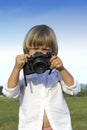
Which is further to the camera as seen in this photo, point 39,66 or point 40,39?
point 40,39

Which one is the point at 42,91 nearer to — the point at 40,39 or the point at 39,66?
the point at 39,66

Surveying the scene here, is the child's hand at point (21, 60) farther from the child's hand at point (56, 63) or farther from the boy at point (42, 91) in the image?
the child's hand at point (56, 63)

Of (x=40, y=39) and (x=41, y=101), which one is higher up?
(x=40, y=39)

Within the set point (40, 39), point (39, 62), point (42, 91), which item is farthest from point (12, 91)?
point (40, 39)

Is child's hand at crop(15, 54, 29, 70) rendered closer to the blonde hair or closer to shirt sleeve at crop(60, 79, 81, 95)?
the blonde hair

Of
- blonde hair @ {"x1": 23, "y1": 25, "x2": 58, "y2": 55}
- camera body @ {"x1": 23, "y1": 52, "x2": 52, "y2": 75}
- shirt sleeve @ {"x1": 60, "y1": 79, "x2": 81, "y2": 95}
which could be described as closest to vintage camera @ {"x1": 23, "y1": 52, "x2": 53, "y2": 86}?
camera body @ {"x1": 23, "y1": 52, "x2": 52, "y2": 75}

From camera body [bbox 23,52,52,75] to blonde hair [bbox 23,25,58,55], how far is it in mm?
154

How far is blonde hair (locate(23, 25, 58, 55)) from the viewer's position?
13.1 ft

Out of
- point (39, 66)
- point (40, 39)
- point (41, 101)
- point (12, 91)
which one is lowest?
point (41, 101)

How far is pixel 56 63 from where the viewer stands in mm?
3906

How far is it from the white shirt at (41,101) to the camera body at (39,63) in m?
0.20

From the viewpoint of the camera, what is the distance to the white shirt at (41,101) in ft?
13.1

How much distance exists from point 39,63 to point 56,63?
0.50 ft

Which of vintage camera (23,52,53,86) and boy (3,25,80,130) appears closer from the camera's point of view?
vintage camera (23,52,53,86)
